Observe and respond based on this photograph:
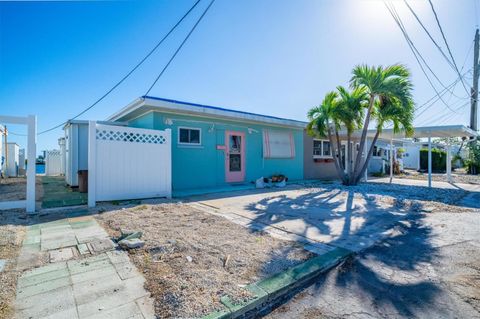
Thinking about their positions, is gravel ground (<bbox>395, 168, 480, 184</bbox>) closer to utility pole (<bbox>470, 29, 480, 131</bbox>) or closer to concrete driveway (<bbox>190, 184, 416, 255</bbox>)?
utility pole (<bbox>470, 29, 480, 131</bbox>)

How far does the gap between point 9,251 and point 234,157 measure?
24.2 feet

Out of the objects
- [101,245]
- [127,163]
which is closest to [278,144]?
[127,163]

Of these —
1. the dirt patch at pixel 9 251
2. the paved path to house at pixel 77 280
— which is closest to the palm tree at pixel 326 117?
the paved path to house at pixel 77 280

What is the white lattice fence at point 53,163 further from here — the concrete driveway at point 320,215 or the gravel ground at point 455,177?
the gravel ground at point 455,177

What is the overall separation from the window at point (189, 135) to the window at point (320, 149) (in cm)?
733

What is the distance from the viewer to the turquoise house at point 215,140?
7945 mm

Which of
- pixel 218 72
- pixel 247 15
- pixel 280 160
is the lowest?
pixel 280 160

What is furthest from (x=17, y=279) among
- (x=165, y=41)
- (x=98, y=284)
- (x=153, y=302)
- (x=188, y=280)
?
(x=165, y=41)

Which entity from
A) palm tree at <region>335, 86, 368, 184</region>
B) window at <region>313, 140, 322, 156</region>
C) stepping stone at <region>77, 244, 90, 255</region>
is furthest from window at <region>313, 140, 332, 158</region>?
stepping stone at <region>77, 244, 90, 255</region>

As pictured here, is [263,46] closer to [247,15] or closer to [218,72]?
[247,15]

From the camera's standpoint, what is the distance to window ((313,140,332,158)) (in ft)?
44.2

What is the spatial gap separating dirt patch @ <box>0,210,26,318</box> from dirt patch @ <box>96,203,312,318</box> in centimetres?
102

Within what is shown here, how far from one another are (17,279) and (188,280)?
5.41 feet

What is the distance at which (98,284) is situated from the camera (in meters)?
2.22
